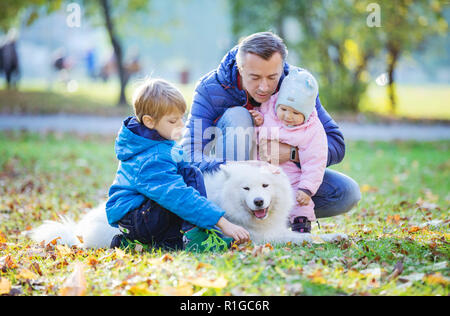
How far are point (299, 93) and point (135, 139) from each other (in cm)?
132

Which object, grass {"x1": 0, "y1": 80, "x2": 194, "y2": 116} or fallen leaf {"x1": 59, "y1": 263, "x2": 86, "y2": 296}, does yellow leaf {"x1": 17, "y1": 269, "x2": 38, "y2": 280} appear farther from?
grass {"x1": 0, "y1": 80, "x2": 194, "y2": 116}

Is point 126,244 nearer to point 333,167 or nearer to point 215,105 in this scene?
point 215,105

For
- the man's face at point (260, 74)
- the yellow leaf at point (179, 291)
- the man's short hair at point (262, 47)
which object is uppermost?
the man's short hair at point (262, 47)

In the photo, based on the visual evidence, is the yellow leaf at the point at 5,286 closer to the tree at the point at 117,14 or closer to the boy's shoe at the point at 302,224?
the boy's shoe at the point at 302,224

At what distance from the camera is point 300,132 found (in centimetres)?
386

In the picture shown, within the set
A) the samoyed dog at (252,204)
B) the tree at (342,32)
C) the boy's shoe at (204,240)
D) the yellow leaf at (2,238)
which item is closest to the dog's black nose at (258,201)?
the samoyed dog at (252,204)

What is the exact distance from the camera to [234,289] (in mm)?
2684

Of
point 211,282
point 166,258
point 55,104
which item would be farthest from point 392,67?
point 211,282

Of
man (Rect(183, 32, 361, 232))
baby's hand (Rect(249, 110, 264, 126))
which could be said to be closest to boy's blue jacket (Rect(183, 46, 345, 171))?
man (Rect(183, 32, 361, 232))

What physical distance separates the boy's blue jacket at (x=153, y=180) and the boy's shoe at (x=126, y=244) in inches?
9.4

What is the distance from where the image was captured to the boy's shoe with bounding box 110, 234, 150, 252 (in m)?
3.59

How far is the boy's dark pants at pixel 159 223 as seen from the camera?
11.4ft

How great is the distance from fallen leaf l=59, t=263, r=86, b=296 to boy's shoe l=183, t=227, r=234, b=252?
2.70 feet

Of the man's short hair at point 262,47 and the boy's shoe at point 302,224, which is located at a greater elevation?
the man's short hair at point 262,47
